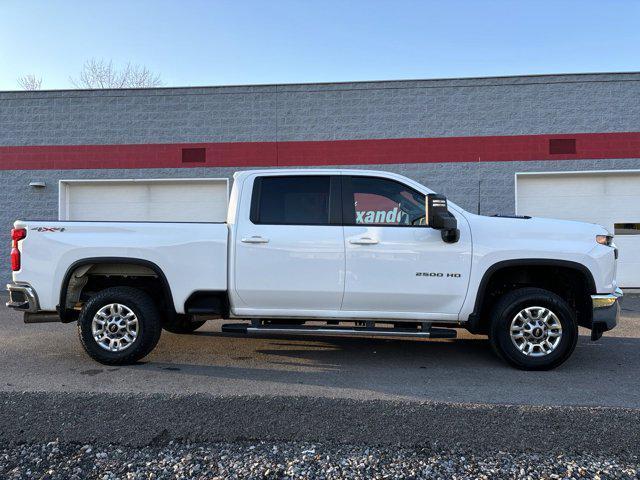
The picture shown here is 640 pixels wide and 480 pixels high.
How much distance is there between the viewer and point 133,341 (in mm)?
5012

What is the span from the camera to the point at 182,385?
14.4 feet

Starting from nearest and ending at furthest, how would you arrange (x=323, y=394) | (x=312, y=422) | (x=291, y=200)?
1. (x=312, y=422)
2. (x=323, y=394)
3. (x=291, y=200)

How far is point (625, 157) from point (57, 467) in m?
12.4

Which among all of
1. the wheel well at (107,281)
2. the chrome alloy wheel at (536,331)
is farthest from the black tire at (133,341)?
the chrome alloy wheel at (536,331)

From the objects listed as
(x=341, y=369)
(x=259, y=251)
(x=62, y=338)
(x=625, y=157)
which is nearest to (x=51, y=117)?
(x=62, y=338)

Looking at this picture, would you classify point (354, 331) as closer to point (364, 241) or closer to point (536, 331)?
point (364, 241)

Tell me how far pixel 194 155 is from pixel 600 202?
9895mm

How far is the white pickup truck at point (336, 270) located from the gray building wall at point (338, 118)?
21.5 ft

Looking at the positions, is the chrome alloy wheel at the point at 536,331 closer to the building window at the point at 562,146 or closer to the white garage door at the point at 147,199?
the building window at the point at 562,146

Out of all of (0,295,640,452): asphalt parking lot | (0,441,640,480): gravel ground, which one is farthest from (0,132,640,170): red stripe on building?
(0,441,640,480): gravel ground

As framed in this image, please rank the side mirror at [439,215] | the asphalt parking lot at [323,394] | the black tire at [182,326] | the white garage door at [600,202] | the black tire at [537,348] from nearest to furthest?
the asphalt parking lot at [323,394]
the side mirror at [439,215]
the black tire at [537,348]
the black tire at [182,326]
the white garage door at [600,202]

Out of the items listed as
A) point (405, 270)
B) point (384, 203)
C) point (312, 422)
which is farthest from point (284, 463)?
point (384, 203)

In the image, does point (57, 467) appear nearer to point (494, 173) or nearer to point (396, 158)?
point (396, 158)

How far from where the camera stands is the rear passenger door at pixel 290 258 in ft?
16.1
